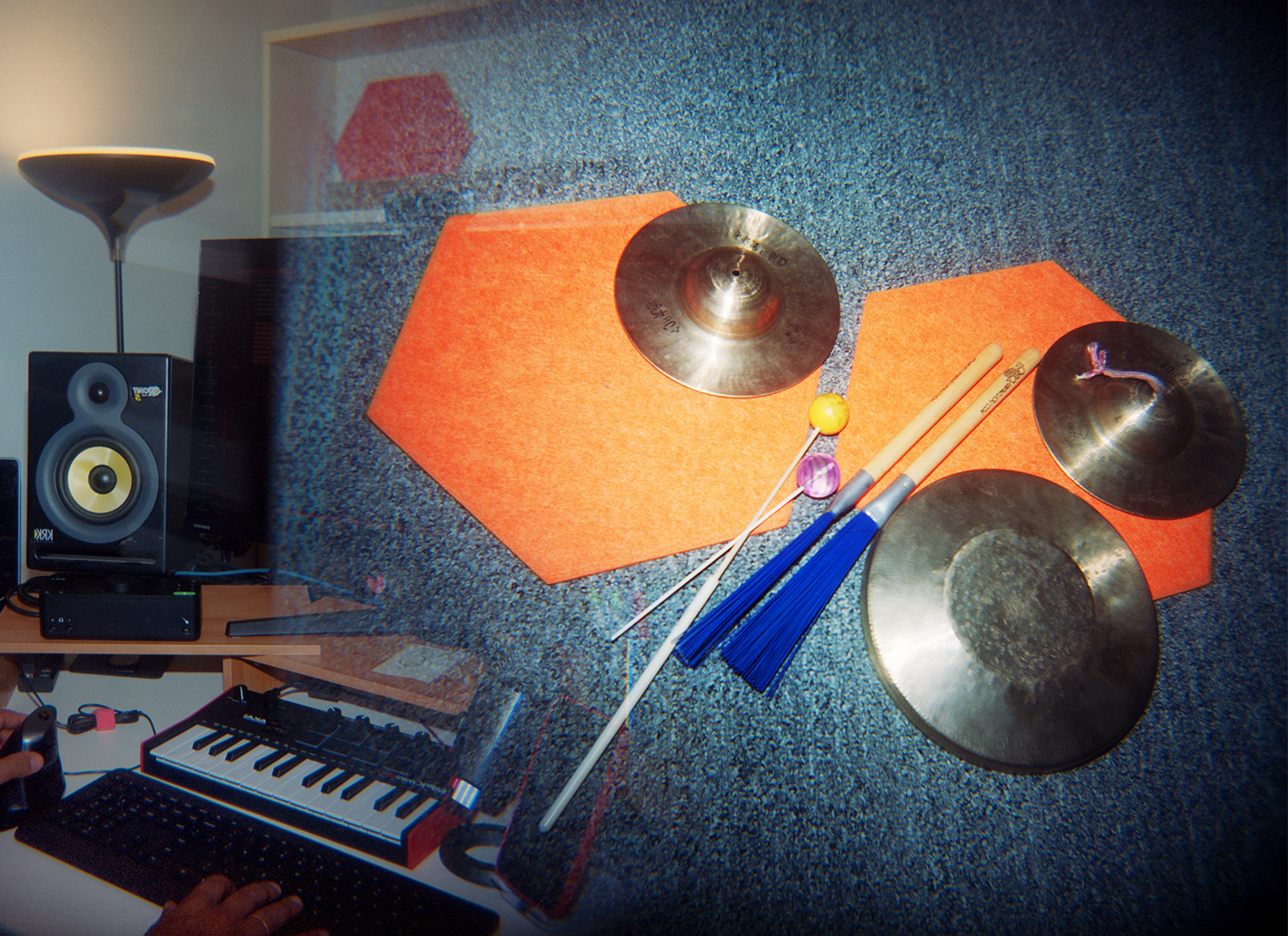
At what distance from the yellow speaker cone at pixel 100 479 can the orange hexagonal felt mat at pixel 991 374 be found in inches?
39.0

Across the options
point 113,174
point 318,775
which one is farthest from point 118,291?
point 318,775

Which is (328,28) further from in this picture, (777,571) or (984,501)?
(984,501)

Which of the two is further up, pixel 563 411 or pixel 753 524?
pixel 563 411

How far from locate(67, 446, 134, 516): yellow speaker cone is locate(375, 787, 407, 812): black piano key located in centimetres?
53

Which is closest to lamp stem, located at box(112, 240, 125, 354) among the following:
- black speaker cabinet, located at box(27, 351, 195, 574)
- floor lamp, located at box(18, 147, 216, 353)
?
floor lamp, located at box(18, 147, 216, 353)

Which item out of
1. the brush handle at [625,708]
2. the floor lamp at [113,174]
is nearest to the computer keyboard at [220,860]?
the brush handle at [625,708]

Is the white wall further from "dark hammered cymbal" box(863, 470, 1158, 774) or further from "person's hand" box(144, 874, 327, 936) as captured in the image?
"dark hammered cymbal" box(863, 470, 1158, 774)

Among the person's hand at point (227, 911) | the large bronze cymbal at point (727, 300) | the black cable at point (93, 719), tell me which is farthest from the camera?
the black cable at point (93, 719)

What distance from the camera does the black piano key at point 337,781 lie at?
2.62ft

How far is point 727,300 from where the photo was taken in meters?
0.74

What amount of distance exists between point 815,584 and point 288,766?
2.67 feet

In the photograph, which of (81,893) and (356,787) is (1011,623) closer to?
(356,787)

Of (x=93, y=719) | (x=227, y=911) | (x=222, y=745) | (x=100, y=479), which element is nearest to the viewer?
(x=227, y=911)

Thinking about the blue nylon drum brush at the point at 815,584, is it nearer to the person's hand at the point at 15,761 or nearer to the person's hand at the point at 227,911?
the person's hand at the point at 227,911
